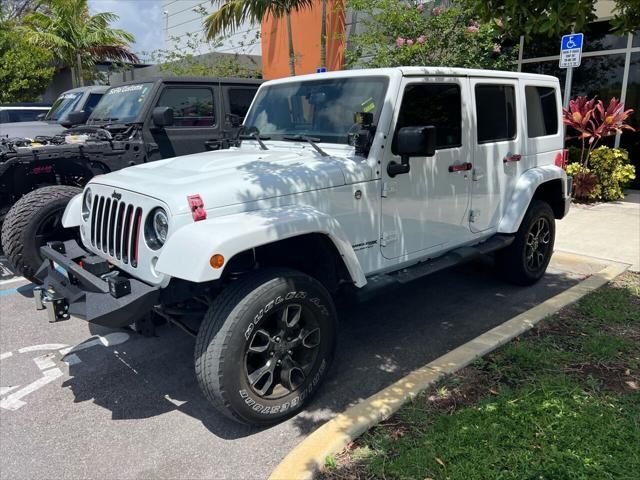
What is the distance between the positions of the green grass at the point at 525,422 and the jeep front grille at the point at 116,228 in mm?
1705

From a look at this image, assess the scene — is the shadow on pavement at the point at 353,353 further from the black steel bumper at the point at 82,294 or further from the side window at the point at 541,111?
the side window at the point at 541,111

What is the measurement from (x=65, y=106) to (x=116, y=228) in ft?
22.4

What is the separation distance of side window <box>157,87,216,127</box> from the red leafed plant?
616 centimetres

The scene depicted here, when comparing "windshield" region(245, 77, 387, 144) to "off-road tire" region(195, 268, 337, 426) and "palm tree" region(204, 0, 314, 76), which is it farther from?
"palm tree" region(204, 0, 314, 76)

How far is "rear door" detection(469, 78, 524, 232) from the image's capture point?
14.6ft

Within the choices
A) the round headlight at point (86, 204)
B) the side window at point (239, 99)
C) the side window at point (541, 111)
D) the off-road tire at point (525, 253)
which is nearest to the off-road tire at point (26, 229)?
the round headlight at point (86, 204)

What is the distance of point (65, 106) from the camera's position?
29.6ft

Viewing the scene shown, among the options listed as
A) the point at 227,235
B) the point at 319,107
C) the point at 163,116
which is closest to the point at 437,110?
the point at 319,107

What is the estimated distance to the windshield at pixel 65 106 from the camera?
878 centimetres

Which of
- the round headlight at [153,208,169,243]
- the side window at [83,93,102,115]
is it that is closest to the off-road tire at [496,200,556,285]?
the round headlight at [153,208,169,243]

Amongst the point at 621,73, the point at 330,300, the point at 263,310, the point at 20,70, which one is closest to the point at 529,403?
the point at 330,300

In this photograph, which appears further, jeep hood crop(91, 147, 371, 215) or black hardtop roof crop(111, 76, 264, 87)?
black hardtop roof crop(111, 76, 264, 87)

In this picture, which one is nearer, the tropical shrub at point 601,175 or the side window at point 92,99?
the side window at point 92,99

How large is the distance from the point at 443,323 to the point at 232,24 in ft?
36.8
